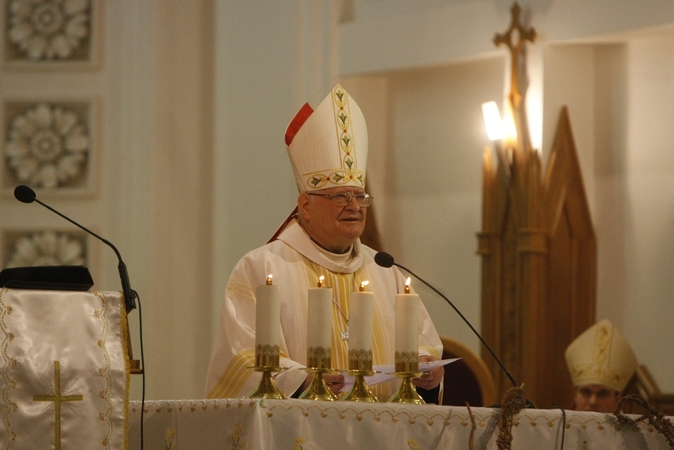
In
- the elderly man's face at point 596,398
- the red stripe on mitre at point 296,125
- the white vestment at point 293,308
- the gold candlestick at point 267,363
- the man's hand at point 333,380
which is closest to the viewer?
the gold candlestick at point 267,363

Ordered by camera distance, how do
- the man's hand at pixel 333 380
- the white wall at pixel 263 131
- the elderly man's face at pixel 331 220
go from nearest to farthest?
1. the man's hand at pixel 333 380
2. the elderly man's face at pixel 331 220
3. the white wall at pixel 263 131

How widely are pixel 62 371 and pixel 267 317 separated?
0.52m

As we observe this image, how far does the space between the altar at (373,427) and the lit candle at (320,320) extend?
231 millimetres

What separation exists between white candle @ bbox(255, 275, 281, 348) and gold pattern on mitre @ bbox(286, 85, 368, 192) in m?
1.32

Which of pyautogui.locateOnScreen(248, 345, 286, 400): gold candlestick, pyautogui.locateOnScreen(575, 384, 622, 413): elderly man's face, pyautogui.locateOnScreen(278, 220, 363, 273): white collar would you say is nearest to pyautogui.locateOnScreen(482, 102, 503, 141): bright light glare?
pyautogui.locateOnScreen(575, 384, 622, 413): elderly man's face

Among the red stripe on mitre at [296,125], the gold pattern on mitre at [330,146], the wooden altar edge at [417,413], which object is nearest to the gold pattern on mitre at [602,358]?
the gold pattern on mitre at [330,146]

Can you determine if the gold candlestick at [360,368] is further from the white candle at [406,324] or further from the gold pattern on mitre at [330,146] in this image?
the gold pattern on mitre at [330,146]

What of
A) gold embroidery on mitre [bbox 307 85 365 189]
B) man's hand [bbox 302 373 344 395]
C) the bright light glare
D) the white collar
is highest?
the bright light glare

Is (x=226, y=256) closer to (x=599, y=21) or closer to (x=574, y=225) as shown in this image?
(x=574, y=225)

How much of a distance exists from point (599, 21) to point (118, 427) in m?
4.29

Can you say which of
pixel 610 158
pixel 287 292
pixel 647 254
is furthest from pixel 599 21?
pixel 287 292

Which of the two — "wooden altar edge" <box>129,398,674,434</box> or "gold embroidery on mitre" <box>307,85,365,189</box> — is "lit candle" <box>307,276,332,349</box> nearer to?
"wooden altar edge" <box>129,398,674,434</box>

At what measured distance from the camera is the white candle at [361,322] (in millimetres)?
2885

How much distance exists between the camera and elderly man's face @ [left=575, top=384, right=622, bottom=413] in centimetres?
559
